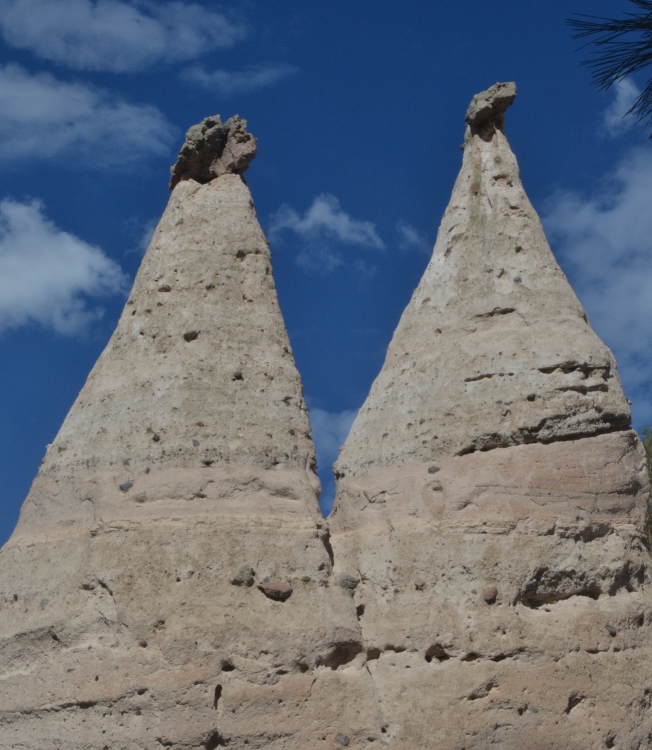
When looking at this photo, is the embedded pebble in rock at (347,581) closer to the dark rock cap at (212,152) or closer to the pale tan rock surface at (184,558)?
the pale tan rock surface at (184,558)

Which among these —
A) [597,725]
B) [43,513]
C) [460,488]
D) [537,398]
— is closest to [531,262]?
[537,398]

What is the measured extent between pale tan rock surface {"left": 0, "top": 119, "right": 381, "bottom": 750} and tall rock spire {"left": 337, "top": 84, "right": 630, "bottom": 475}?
0.93 m

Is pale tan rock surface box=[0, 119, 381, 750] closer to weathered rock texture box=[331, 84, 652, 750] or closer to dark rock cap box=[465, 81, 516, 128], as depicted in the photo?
weathered rock texture box=[331, 84, 652, 750]

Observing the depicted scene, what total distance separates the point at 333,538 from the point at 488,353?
2.05m

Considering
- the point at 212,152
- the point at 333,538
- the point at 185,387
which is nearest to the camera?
the point at 185,387

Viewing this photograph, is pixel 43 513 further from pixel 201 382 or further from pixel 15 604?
pixel 201 382

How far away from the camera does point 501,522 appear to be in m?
7.75

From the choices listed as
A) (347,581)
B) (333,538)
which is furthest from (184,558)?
(333,538)

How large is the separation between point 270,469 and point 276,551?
0.74m

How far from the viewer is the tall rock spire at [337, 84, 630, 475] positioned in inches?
322

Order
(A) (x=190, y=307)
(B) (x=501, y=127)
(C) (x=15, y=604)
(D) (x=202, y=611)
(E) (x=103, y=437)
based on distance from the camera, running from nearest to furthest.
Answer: (D) (x=202, y=611), (C) (x=15, y=604), (E) (x=103, y=437), (A) (x=190, y=307), (B) (x=501, y=127)

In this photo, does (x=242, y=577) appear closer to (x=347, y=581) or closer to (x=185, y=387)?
(x=347, y=581)

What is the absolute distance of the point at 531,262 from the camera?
9039 millimetres

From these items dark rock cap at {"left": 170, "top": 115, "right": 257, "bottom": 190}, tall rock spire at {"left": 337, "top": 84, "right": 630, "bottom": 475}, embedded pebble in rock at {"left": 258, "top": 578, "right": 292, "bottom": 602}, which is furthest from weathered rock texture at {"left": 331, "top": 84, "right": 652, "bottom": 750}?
dark rock cap at {"left": 170, "top": 115, "right": 257, "bottom": 190}
